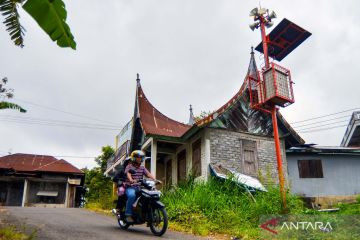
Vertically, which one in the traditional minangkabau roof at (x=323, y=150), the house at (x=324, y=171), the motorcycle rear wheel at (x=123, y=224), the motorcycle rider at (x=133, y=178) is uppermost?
the traditional minangkabau roof at (x=323, y=150)

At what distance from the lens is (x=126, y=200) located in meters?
7.38

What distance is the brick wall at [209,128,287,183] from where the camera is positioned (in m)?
14.1

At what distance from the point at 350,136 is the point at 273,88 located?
37.8 feet

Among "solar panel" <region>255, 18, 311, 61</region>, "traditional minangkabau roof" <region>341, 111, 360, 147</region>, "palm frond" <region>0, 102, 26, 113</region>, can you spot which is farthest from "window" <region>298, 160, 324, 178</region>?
"palm frond" <region>0, 102, 26, 113</region>

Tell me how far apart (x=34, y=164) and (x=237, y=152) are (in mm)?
20802

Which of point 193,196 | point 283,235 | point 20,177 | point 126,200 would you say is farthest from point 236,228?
point 20,177

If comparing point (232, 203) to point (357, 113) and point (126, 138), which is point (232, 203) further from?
point (357, 113)

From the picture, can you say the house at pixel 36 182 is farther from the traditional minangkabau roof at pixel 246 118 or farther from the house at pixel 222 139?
the traditional minangkabau roof at pixel 246 118

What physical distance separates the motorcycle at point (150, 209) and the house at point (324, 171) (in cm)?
1125

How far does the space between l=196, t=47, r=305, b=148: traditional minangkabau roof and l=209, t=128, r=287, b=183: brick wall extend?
28 cm

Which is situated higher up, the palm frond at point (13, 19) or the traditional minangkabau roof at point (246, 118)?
the traditional minangkabau roof at point (246, 118)

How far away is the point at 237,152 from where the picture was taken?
14516 millimetres

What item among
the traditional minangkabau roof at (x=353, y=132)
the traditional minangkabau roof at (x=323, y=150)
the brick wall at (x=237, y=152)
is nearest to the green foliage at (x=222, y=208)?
the brick wall at (x=237, y=152)

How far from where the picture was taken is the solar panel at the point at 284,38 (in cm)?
1298
